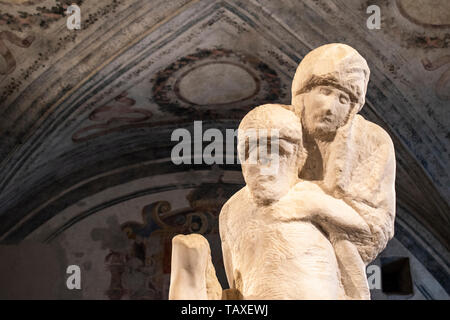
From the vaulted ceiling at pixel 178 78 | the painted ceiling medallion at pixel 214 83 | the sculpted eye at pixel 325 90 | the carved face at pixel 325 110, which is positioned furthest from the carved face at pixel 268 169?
the painted ceiling medallion at pixel 214 83

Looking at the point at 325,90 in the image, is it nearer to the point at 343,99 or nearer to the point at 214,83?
the point at 343,99

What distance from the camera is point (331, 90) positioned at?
2562 mm

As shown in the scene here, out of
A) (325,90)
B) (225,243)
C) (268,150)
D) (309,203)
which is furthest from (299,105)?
(225,243)

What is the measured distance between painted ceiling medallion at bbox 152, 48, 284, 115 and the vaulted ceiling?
0.01m

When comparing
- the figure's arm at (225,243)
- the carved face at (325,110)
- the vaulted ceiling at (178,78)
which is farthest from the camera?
the vaulted ceiling at (178,78)

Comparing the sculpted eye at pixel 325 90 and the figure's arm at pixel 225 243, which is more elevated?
the sculpted eye at pixel 325 90

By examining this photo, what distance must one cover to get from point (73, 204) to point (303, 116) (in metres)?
6.12

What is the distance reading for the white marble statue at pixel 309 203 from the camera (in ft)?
7.72

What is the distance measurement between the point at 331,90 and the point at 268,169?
0.42 metres

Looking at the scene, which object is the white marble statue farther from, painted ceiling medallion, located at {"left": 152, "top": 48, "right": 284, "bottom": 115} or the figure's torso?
painted ceiling medallion, located at {"left": 152, "top": 48, "right": 284, "bottom": 115}

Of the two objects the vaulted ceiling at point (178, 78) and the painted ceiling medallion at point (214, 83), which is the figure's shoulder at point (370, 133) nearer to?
the vaulted ceiling at point (178, 78)

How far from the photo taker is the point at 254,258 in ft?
7.99

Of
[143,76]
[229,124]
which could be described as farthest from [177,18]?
[229,124]

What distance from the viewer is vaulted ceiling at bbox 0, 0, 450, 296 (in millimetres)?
6156
